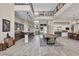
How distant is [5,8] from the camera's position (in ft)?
33.8

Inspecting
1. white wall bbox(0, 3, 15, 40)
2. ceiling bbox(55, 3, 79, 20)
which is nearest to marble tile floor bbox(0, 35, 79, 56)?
white wall bbox(0, 3, 15, 40)

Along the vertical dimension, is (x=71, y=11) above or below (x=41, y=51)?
above

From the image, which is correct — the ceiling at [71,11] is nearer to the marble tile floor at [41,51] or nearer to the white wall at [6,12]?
the marble tile floor at [41,51]

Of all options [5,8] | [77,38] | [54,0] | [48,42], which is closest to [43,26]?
[77,38]

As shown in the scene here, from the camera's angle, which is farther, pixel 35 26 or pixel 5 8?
pixel 35 26

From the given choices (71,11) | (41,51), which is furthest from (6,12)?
(71,11)

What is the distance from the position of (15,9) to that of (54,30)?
12.6 m

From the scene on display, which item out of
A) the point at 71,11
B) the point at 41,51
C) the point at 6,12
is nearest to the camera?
the point at 41,51

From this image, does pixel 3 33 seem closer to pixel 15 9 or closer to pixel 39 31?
pixel 15 9

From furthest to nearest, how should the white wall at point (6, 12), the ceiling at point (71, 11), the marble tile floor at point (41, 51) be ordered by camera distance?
the white wall at point (6, 12) < the ceiling at point (71, 11) < the marble tile floor at point (41, 51)

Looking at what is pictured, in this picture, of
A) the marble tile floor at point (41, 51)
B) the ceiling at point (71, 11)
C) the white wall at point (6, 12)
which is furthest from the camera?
the white wall at point (6, 12)

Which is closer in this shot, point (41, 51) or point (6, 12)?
point (41, 51)

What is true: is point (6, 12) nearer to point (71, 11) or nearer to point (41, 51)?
point (41, 51)

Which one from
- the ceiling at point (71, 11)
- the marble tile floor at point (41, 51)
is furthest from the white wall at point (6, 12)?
the ceiling at point (71, 11)
